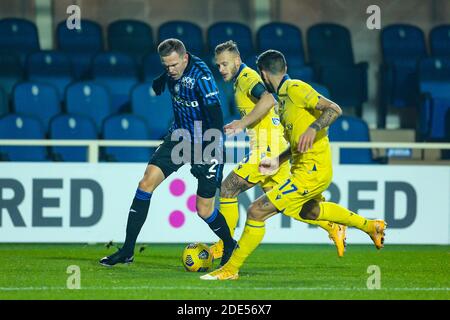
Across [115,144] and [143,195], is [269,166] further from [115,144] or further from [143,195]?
[115,144]

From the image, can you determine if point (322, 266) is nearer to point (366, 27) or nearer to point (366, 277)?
point (366, 277)

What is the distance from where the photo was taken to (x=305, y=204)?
30.9 ft

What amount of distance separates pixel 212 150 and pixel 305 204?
3.11ft

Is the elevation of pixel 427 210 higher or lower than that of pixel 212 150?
lower

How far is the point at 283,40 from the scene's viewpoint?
14914 mm

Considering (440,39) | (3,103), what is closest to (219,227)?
(3,103)

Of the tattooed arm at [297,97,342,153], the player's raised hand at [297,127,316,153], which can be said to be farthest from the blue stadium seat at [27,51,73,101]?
the player's raised hand at [297,127,316,153]

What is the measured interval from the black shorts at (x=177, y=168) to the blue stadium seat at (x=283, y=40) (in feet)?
18.0

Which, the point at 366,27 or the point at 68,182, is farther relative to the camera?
the point at 366,27

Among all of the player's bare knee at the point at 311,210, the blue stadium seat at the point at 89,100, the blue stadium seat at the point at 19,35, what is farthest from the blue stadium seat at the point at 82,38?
the player's bare knee at the point at 311,210

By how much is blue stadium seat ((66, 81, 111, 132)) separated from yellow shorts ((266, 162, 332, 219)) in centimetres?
544

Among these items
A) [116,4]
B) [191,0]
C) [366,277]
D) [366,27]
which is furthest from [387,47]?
[366,277]

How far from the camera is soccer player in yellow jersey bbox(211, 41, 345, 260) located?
31.6 ft

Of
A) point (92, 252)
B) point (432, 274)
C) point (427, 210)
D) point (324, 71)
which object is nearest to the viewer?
point (432, 274)
